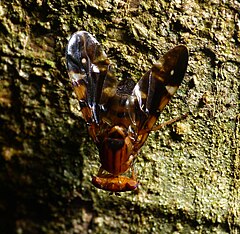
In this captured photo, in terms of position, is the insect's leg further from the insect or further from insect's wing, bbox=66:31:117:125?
insect's wing, bbox=66:31:117:125

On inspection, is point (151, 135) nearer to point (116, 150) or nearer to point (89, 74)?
point (116, 150)

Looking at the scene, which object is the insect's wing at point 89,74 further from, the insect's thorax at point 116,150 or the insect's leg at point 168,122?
the insect's leg at point 168,122

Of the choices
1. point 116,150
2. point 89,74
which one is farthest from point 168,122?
point 89,74

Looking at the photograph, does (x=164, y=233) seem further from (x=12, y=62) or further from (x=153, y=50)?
(x=12, y=62)

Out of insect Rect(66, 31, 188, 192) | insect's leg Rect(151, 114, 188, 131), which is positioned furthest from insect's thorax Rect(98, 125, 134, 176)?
insect's leg Rect(151, 114, 188, 131)

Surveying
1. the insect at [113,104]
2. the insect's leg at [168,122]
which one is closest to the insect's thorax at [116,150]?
the insect at [113,104]

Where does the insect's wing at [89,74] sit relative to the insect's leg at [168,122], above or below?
above

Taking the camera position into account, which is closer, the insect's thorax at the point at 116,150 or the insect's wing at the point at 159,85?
the insect's wing at the point at 159,85

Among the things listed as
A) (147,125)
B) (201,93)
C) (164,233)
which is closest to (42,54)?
(147,125)
